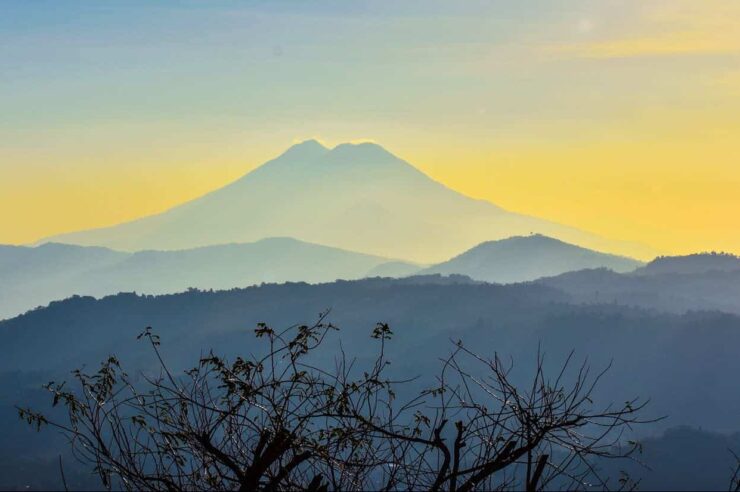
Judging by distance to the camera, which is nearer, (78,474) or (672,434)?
(78,474)

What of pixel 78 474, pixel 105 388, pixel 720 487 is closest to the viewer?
pixel 105 388

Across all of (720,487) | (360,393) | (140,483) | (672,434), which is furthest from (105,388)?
(672,434)

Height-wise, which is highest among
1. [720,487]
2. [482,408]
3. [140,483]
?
[482,408]

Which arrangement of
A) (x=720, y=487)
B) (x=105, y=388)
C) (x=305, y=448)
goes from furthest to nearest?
(x=720, y=487)
(x=105, y=388)
(x=305, y=448)

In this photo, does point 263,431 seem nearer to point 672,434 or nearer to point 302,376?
point 302,376

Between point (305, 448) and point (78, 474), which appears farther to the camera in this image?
point (78, 474)

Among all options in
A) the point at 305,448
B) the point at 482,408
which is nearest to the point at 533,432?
the point at 482,408

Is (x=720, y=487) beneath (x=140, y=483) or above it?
beneath

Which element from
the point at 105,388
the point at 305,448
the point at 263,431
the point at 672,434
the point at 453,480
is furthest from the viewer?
the point at 672,434

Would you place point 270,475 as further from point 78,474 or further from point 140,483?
point 78,474

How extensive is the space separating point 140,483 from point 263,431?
4.02 ft

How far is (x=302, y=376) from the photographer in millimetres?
8211

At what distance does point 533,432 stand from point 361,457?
1652 millimetres

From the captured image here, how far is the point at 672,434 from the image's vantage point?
193 meters
